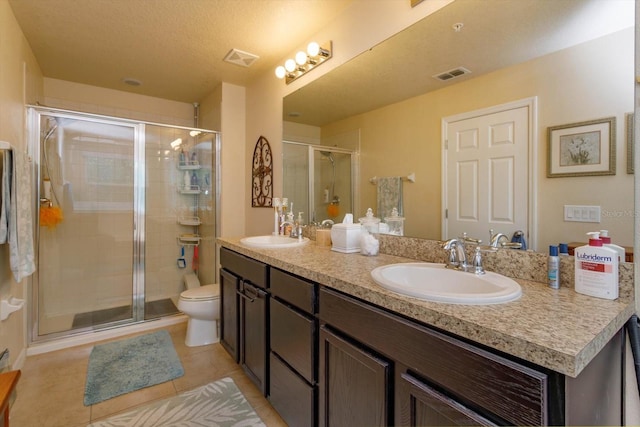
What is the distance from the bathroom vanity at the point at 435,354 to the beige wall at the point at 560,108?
0.24 m

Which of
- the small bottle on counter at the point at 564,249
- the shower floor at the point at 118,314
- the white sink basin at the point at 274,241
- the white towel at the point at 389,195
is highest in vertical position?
the white towel at the point at 389,195

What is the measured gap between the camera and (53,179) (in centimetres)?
263

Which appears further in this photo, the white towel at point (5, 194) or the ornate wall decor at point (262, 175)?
the ornate wall decor at point (262, 175)

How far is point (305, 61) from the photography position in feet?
7.03

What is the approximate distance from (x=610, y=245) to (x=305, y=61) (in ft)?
6.47

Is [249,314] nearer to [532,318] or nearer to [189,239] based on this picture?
[532,318]

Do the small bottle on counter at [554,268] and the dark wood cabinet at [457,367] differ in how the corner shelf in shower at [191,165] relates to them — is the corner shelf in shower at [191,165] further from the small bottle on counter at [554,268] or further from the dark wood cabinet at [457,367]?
the small bottle on counter at [554,268]

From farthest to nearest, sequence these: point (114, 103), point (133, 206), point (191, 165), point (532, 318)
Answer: point (191, 165) → point (114, 103) → point (133, 206) → point (532, 318)

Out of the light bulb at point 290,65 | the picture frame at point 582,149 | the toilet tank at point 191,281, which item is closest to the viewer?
the picture frame at point 582,149

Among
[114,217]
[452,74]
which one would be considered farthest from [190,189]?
[452,74]

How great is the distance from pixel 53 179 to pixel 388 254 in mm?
2937

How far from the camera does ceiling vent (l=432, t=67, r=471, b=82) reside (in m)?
1.31

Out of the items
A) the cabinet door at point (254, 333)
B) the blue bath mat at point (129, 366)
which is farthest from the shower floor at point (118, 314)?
the cabinet door at point (254, 333)

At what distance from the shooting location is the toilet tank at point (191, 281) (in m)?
3.19
